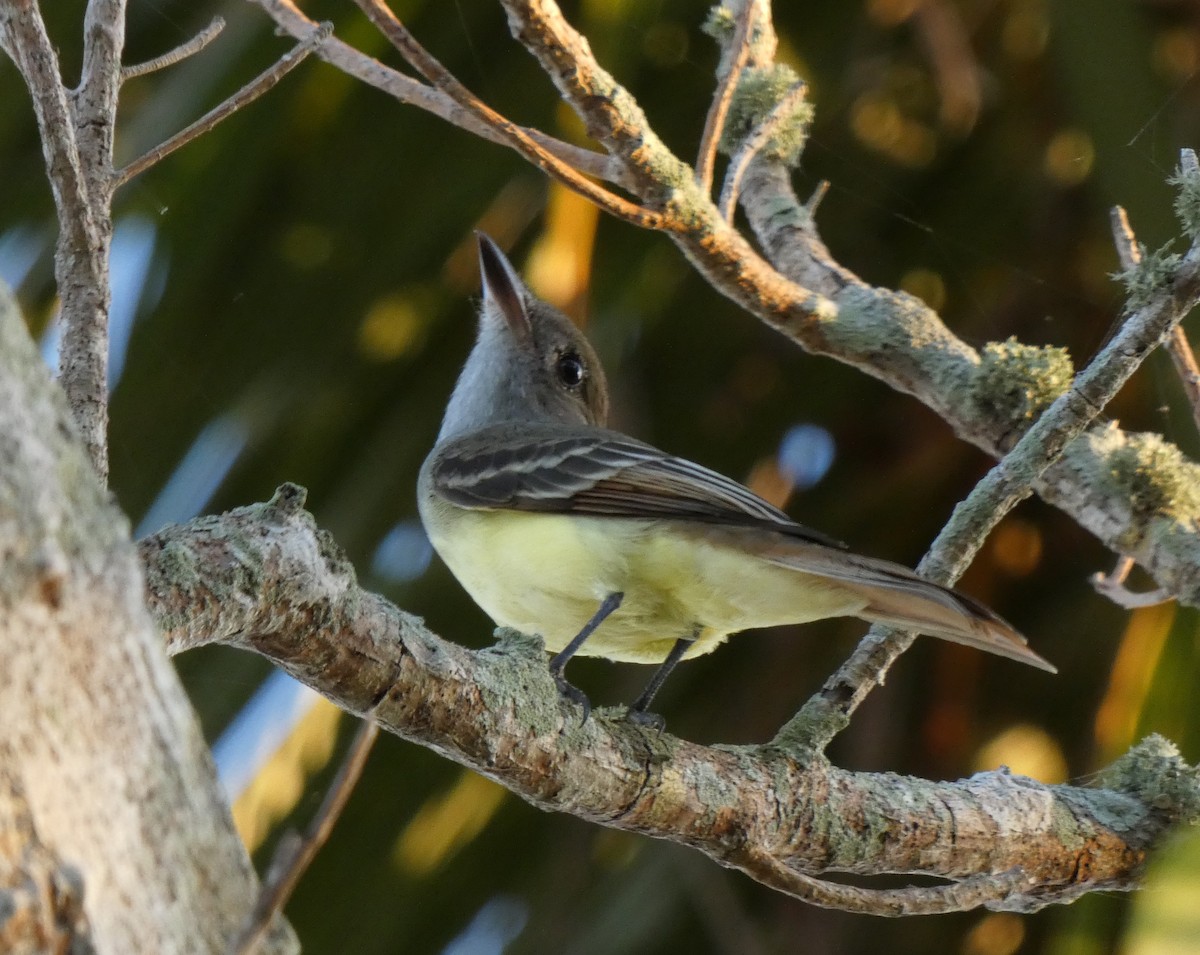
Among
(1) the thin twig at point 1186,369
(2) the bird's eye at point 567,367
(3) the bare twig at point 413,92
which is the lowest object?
(2) the bird's eye at point 567,367

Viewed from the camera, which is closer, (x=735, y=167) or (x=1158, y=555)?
(x=1158, y=555)

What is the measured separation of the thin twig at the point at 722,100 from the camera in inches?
108

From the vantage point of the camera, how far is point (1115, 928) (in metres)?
3.21

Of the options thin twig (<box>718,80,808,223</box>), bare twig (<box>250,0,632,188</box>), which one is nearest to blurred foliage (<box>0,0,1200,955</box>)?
thin twig (<box>718,80,808,223</box>)

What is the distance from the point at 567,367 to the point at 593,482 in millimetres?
1196

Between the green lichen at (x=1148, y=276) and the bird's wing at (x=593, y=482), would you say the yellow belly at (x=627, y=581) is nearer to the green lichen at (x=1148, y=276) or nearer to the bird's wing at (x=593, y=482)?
the bird's wing at (x=593, y=482)

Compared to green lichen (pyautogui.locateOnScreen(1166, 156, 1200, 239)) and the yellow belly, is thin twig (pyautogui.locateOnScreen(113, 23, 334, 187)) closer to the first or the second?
the yellow belly

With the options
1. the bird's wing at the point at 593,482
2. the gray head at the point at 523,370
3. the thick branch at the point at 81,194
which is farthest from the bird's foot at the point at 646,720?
the gray head at the point at 523,370

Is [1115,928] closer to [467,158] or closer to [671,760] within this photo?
[671,760]

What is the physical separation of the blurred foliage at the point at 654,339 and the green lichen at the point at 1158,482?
0.45 metres

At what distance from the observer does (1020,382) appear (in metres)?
2.85

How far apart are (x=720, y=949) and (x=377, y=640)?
7.91 ft

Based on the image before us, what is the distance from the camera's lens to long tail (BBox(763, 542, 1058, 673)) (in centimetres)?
237

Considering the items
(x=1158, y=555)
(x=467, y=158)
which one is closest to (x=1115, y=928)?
(x=1158, y=555)
